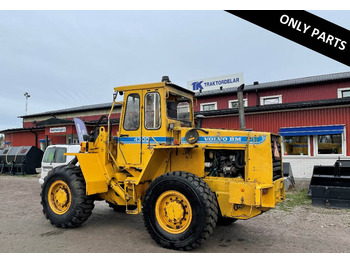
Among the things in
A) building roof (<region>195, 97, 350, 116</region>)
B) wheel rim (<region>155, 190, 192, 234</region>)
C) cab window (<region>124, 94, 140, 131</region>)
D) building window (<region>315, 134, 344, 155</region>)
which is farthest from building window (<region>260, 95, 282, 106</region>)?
wheel rim (<region>155, 190, 192, 234</region>)

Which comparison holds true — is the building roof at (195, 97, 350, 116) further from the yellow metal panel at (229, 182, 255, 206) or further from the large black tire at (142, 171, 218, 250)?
the large black tire at (142, 171, 218, 250)

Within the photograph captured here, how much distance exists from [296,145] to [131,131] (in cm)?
1089

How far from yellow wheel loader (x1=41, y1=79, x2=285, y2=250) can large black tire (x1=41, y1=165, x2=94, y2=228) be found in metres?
0.02

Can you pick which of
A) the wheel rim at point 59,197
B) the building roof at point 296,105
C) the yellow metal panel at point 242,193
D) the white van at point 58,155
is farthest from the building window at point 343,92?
the wheel rim at point 59,197

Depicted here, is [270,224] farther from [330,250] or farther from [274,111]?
[274,111]

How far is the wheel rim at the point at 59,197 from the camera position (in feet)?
19.7

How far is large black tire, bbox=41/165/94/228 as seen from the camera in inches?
228

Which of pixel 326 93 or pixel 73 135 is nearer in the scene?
pixel 326 93

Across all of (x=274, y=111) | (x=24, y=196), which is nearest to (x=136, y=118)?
(x=24, y=196)

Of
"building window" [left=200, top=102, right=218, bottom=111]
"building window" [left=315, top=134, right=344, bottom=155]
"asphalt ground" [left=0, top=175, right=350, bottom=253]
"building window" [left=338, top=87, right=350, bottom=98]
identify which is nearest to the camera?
"asphalt ground" [left=0, top=175, right=350, bottom=253]

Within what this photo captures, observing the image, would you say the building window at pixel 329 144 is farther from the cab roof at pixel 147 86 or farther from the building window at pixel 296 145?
the cab roof at pixel 147 86

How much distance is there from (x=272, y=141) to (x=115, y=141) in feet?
10.5

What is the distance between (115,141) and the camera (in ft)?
20.7

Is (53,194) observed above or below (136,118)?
below
